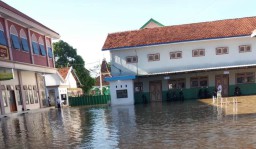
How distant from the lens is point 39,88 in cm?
3034

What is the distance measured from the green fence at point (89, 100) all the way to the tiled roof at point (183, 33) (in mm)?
9873

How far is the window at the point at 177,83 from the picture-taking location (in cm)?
2739

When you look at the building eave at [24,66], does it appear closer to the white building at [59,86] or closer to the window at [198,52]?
the white building at [59,86]

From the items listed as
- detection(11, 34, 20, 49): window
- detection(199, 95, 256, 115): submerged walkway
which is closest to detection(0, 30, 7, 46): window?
detection(11, 34, 20, 49): window

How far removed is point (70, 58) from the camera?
2280 inches

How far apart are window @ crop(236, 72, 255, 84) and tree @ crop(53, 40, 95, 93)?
114 feet

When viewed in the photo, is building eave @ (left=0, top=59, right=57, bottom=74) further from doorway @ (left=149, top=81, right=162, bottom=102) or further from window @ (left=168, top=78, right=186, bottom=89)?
window @ (left=168, top=78, right=186, bottom=89)

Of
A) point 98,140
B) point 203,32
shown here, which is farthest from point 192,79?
point 98,140

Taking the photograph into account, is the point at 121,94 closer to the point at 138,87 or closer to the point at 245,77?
the point at 138,87

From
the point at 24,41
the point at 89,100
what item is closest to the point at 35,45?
the point at 24,41

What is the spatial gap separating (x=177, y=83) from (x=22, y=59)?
1537 centimetres

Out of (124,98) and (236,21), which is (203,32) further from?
(124,98)

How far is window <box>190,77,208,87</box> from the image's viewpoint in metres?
27.1

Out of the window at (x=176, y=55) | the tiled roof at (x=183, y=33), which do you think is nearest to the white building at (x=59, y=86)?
the tiled roof at (x=183, y=33)
